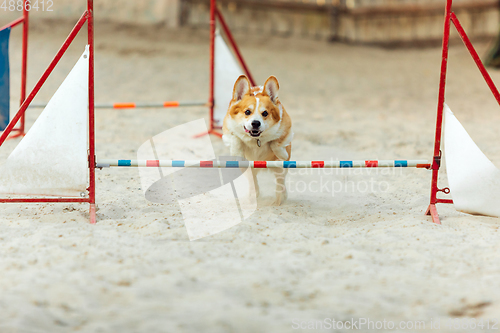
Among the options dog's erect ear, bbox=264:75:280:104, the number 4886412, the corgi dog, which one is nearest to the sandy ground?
the corgi dog

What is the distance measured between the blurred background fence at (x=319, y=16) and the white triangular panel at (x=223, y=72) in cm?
519

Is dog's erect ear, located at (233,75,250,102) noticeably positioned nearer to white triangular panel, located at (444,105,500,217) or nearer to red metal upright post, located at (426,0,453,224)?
red metal upright post, located at (426,0,453,224)

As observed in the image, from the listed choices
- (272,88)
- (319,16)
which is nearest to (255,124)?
(272,88)

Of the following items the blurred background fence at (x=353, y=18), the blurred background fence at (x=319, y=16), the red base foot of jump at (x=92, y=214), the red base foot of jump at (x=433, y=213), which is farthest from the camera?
the blurred background fence at (x=353, y=18)

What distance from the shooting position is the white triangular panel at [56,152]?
9.32 feet

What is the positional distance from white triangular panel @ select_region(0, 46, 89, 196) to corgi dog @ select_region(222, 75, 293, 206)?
1097 mm

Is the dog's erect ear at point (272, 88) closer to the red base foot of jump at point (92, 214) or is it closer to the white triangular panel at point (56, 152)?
the white triangular panel at point (56, 152)

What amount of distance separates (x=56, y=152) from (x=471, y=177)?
254cm

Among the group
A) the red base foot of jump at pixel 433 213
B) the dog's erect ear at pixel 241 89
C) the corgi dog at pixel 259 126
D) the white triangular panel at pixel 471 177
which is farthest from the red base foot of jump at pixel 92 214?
the white triangular panel at pixel 471 177

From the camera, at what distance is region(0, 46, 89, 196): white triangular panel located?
2.84 metres

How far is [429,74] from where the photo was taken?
948 centimetres

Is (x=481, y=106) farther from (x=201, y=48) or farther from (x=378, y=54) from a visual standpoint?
(x=201, y=48)

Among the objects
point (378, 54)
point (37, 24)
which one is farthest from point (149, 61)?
point (378, 54)

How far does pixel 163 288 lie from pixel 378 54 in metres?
10.1
